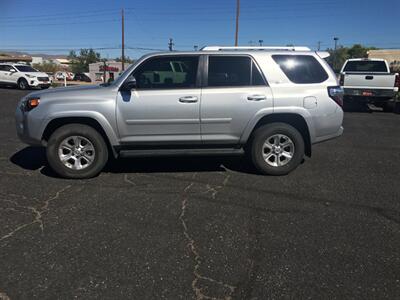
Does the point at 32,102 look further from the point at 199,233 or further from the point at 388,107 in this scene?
the point at 388,107

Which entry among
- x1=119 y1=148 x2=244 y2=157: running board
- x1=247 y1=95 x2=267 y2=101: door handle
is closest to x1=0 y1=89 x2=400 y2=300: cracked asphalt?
x1=119 y1=148 x2=244 y2=157: running board

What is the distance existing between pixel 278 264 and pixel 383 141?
21.7 ft

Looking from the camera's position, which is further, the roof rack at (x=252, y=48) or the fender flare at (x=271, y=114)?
the roof rack at (x=252, y=48)

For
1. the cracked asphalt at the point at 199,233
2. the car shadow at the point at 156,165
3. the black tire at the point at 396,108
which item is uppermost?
the black tire at the point at 396,108

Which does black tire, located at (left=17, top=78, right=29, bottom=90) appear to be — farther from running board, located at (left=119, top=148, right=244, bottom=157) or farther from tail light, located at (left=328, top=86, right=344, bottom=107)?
tail light, located at (left=328, top=86, right=344, bottom=107)

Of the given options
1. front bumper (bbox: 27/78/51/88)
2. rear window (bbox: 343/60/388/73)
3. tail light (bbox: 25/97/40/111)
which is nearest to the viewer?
tail light (bbox: 25/97/40/111)

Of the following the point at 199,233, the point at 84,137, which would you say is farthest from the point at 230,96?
the point at 199,233

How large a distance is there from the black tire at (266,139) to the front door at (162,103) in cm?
84

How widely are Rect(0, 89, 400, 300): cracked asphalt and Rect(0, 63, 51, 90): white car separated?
1992 cm

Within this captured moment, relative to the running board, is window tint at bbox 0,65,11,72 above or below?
above

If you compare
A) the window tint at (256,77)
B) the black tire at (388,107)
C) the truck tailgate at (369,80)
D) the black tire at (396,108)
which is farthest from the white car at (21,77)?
the window tint at (256,77)

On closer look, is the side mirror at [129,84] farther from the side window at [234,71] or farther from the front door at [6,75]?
the front door at [6,75]

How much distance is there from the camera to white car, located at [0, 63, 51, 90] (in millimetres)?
24391

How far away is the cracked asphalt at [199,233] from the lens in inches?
117
